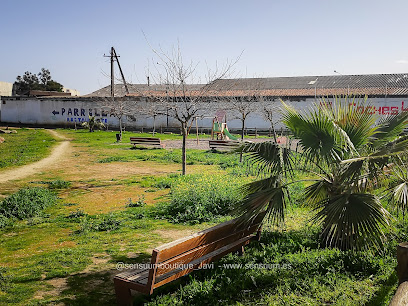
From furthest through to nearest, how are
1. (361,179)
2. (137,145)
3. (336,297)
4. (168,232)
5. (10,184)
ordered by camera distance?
(137,145) → (10,184) → (168,232) → (361,179) → (336,297)

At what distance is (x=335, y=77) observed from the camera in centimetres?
4172

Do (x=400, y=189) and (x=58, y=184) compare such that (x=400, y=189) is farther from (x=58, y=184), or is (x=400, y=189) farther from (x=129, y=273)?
(x=58, y=184)

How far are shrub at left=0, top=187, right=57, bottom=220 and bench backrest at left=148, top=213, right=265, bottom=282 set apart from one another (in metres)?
4.88

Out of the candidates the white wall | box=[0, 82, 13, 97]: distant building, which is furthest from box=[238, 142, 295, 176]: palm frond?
box=[0, 82, 13, 97]: distant building

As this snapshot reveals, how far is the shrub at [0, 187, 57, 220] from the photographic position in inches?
334

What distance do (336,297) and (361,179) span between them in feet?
6.32

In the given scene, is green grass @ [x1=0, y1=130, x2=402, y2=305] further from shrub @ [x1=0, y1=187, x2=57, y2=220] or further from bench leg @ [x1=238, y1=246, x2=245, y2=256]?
shrub @ [x1=0, y1=187, x2=57, y2=220]

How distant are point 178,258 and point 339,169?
2429mm

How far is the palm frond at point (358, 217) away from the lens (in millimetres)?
4719

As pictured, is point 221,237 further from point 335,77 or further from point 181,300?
point 335,77

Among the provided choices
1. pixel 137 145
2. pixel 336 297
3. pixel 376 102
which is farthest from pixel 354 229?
pixel 376 102

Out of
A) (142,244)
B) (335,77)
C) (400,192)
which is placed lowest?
(142,244)

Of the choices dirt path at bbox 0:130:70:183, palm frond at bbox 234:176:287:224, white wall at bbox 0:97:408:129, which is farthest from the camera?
white wall at bbox 0:97:408:129

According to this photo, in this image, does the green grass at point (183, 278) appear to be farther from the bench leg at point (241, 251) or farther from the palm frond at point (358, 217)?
the palm frond at point (358, 217)
